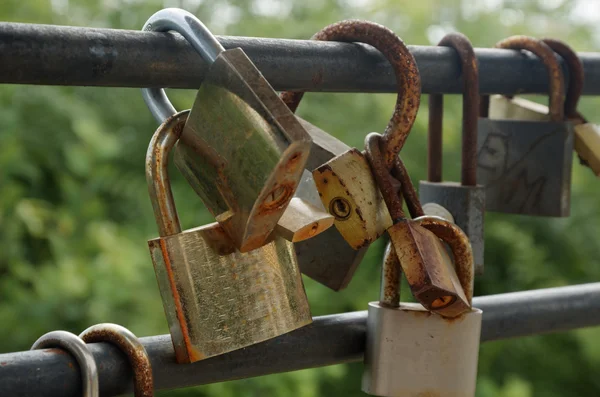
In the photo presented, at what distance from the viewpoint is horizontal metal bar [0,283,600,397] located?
0.46m

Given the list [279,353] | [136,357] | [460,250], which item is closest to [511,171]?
[460,250]

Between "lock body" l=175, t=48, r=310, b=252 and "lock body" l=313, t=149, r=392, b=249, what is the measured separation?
0.10 meters

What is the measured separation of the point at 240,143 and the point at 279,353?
173 millimetres

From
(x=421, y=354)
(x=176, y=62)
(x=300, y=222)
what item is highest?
(x=176, y=62)

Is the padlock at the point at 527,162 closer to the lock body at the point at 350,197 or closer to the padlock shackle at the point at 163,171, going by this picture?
the lock body at the point at 350,197

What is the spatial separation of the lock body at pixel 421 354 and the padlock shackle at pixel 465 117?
17 cm

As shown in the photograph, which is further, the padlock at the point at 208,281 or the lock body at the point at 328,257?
the lock body at the point at 328,257

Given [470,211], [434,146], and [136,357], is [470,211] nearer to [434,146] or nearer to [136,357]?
[434,146]

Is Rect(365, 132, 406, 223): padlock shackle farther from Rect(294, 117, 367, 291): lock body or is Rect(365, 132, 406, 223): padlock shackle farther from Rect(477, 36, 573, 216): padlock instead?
Rect(477, 36, 573, 216): padlock

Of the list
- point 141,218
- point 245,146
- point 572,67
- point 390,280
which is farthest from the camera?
point 141,218

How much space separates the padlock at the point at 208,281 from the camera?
49 centimetres

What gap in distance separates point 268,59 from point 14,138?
169 centimetres

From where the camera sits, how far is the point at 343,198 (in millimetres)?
567

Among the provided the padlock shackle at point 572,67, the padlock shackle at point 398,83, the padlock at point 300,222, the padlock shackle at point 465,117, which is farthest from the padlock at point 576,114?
the padlock at point 300,222
